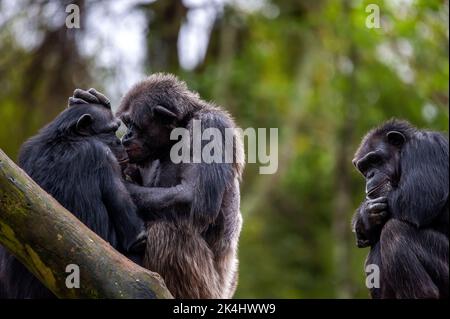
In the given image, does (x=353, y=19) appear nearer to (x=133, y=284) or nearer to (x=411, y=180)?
(x=411, y=180)

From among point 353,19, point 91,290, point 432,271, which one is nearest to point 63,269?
point 91,290

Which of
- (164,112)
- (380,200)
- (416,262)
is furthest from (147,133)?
(416,262)

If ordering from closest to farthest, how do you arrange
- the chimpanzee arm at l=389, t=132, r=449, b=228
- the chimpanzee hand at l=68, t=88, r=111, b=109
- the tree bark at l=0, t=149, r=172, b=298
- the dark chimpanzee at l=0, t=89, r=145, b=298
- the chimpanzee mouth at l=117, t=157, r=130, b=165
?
the tree bark at l=0, t=149, r=172, b=298, the chimpanzee arm at l=389, t=132, r=449, b=228, the dark chimpanzee at l=0, t=89, r=145, b=298, the chimpanzee mouth at l=117, t=157, r=130, b=165, the chimpanzee hand at l=68, t=88, r=111, b=109

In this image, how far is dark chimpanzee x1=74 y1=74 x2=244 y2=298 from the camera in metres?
7.26

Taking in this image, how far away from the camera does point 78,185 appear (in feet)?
22.8

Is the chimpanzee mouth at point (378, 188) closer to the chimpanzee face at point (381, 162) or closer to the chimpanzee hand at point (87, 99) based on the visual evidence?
the chimpanzee face at point (381, 162)

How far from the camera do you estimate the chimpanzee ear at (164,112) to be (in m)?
7.82

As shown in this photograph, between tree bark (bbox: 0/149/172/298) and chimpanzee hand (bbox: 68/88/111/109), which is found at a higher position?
chimpanzee hand (bbox: 68/88/111/109)

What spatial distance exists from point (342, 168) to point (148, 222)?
10762 millimetres

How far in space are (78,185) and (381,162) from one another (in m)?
2.85

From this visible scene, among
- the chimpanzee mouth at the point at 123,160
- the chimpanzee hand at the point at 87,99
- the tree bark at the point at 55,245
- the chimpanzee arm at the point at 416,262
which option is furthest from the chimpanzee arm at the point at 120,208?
the chimpanzee arm at the point at 416,262

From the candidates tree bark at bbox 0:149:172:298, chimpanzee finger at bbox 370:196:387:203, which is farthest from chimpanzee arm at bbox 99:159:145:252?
chimpanzee finger at bbox 370:196:387:203

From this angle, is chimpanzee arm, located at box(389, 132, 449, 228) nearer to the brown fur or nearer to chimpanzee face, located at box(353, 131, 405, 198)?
chimpanzee face, located at box(353, 131, 405, 198)

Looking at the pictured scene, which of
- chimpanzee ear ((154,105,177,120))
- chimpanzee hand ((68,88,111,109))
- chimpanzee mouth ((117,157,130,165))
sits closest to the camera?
chimpanzee mouth ((117,157,130,165))
